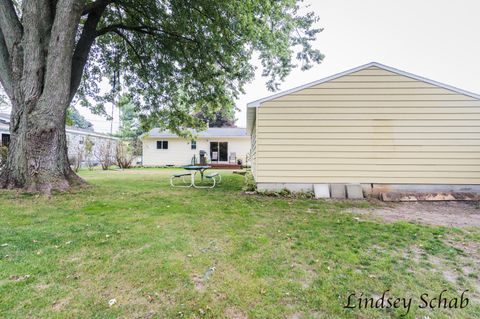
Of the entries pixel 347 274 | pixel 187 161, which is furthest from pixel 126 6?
pixel 187 161

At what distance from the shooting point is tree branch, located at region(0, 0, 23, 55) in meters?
5.59

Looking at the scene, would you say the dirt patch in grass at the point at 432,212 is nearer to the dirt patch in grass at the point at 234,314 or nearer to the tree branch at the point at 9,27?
the dirt patch in grass at the point at 234,314

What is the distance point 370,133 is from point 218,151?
1484cm

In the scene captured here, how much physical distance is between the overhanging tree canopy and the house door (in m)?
9.38

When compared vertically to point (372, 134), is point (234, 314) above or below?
below

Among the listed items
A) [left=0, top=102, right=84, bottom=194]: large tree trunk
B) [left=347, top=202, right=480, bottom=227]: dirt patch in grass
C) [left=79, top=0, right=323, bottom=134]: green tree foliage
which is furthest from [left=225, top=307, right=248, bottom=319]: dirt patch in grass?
[left=79, top=0, right=323, bottom=134]: green tree foliage

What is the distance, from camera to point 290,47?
8945 mm

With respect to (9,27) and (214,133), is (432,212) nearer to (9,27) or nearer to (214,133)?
(9,27)

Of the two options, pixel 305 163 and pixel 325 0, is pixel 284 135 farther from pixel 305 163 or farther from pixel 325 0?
pixel 325 0

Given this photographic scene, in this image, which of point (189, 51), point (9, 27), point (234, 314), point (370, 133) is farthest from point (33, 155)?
point (370, 133)

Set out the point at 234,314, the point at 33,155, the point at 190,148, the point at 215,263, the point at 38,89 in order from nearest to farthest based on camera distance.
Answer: the point at 234,314 → the point at 215,263 → the point at 33,155 → the point at 38,89 → the point at 190,148

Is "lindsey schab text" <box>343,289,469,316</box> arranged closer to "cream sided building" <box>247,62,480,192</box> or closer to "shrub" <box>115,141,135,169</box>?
"cream sided building" <box>247,62,480,192</box>

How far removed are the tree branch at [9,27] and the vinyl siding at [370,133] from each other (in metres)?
6.12

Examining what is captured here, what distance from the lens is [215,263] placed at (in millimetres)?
2543
